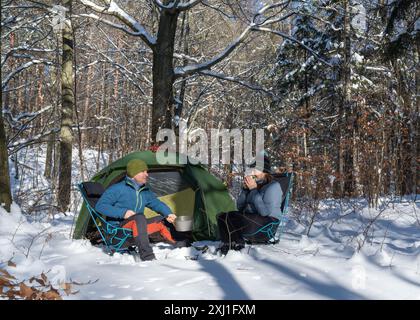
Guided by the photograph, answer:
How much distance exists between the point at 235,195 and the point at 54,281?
6.25 m

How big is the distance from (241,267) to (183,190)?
3177 millimetres

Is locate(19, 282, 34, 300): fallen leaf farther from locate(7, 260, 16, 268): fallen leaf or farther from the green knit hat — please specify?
the green knit hat

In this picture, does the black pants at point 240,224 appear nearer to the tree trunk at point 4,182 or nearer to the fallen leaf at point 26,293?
the fallen leaf at point 26,293

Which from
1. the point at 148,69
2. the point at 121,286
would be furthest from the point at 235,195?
the point at 148,69

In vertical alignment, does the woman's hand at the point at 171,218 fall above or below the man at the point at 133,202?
below

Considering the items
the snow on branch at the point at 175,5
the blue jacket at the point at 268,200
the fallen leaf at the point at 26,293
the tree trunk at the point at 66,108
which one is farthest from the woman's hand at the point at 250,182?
the tree trunk at the point at 66,108

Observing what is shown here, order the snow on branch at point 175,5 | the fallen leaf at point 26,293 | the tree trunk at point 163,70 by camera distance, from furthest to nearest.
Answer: the tree trunk at point 163,70 < the snow on branch at point 175,5 < the fallen leaf at point 26,293

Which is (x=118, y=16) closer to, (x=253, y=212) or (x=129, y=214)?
(x=129, y=214)

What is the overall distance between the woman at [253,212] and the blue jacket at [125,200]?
33.1 inches

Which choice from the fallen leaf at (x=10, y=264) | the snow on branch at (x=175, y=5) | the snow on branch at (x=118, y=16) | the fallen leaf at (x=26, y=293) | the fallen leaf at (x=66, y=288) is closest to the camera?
the fallen leaf at (x=26, y=293)

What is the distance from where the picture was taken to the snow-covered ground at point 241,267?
3529 mm

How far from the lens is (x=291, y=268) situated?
13.8 feet

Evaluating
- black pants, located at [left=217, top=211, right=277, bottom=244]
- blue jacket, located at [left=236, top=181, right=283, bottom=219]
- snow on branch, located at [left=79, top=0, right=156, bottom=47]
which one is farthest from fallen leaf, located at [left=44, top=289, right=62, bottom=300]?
snow on branch, located at [left=79, top=0, right=156, bottom=47]

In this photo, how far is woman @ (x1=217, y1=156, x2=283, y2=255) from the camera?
5234mm
